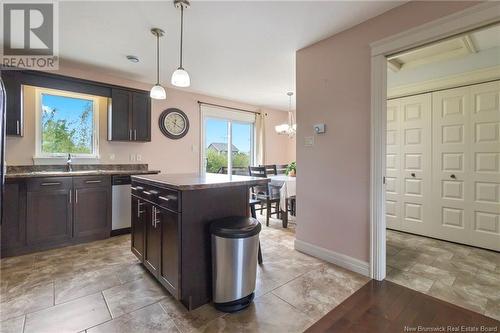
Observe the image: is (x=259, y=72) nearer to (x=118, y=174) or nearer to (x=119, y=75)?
(x=119, y=75)

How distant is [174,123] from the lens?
474cm

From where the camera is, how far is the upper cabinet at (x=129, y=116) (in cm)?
382

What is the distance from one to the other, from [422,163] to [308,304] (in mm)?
2840

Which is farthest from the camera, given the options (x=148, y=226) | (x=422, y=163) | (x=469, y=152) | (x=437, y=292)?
(x=422, y=163)

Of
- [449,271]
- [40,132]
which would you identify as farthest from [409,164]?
[40,132]

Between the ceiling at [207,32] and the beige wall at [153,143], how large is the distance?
1.91 ft

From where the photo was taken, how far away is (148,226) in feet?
7.47

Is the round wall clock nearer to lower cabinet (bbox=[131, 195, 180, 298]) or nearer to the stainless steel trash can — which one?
lower cabinet (bbox=[131, 195, 180, 298])

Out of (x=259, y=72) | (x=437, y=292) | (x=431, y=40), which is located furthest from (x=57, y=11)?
(x=437, y=292)

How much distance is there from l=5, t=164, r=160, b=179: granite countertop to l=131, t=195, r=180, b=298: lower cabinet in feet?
4.06

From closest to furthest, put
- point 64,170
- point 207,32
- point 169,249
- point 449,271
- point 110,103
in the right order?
point 169,249
point 449,271
point 207,32
point 64,170
point 110,103

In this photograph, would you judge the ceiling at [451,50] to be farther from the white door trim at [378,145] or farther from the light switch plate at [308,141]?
the light switch plate at [308,141]

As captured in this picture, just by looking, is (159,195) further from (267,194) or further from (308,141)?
(267,194)

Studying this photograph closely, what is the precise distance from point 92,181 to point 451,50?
5013mm
